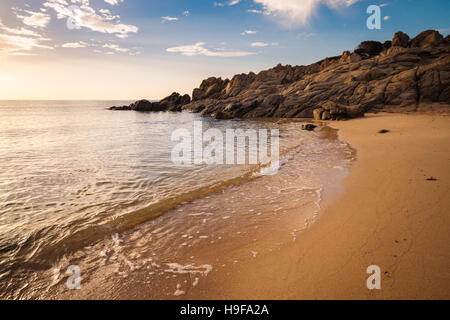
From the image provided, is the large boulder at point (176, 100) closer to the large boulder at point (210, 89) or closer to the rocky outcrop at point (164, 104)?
the rocky outcrop at point (164, 104)

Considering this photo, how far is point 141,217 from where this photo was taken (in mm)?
5758

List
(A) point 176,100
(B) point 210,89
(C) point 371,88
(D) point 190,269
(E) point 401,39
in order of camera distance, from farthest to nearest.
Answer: (A) point 176,100, (B) point 210,89, (E) point 401,39, (C) point 371,88, (D) point 190,269

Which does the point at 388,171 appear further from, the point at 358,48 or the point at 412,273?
the point at 358,48

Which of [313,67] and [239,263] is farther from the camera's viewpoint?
[313,67]

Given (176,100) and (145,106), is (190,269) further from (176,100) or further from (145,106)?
(176,100)

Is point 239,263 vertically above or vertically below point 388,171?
below

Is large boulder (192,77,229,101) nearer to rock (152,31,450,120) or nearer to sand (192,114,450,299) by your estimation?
rock (152,31,450,120)

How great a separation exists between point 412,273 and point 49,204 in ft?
28.0

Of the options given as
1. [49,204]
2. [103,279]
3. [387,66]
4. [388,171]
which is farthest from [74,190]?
[387,66]

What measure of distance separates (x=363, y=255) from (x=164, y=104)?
7971 cm

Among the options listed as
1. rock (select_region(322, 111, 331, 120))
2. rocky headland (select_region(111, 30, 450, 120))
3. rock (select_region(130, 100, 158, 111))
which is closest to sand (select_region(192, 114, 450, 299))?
rock (select_region(322, 111, 331, 120))

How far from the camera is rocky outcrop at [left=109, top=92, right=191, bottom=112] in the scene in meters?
74.2

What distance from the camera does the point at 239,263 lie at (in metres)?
3.79

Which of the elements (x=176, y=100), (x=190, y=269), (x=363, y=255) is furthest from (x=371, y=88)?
(x=176, y=100)
